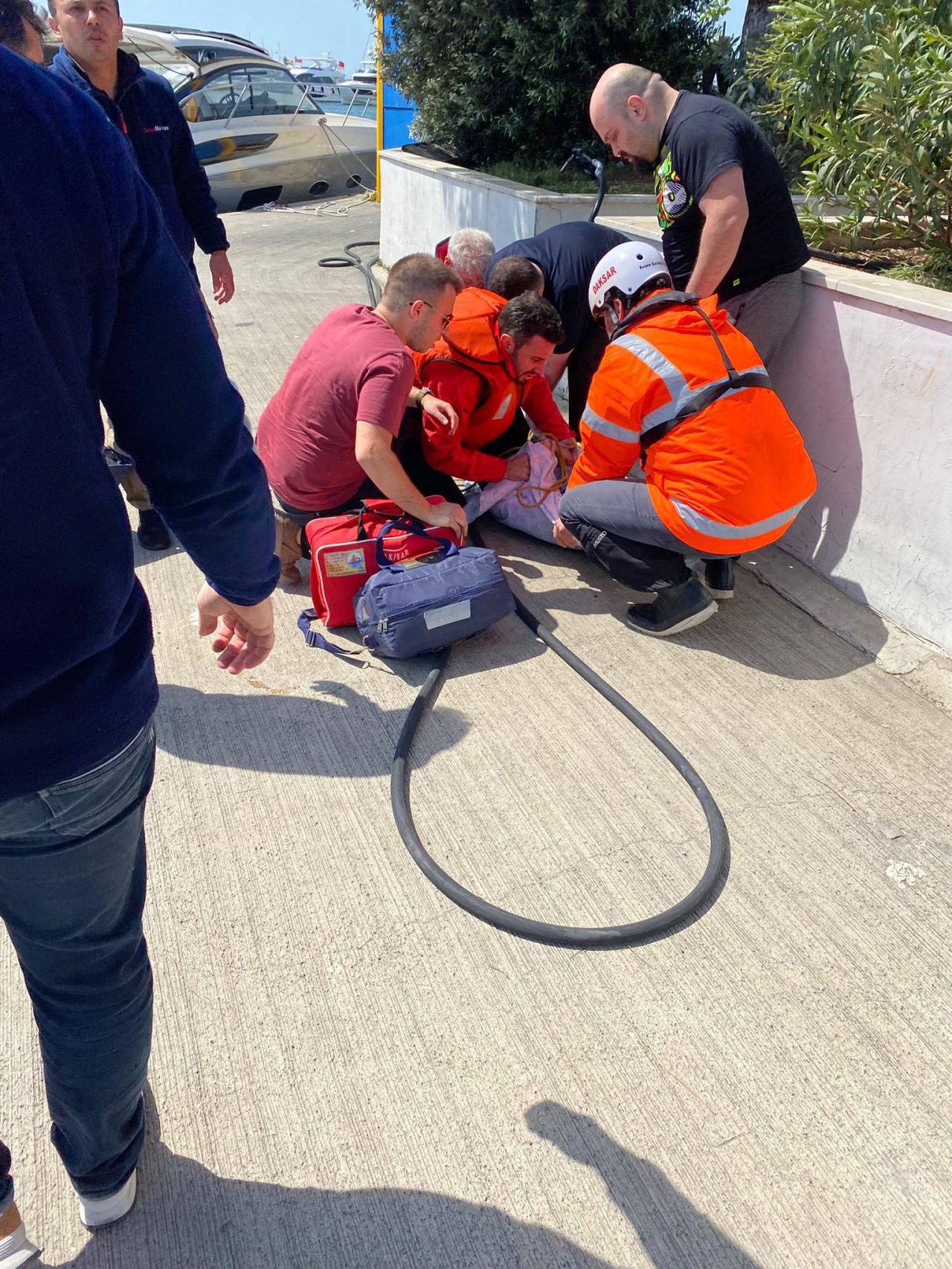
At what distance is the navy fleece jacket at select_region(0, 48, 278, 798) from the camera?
2.97ft

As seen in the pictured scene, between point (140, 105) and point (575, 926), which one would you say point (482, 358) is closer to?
point (140, 105)

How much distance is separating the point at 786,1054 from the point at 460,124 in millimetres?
7224

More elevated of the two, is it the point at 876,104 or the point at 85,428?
the point at 876,104

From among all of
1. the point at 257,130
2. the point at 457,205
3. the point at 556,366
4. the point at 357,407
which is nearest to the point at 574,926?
the point at 357,407

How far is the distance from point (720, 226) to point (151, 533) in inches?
99.2

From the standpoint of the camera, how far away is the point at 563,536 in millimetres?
3576

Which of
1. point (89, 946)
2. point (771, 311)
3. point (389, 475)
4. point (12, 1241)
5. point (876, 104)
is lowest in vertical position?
point (12, 1241)

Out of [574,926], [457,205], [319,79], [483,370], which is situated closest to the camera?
[574,926]

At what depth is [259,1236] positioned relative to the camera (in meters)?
1.57

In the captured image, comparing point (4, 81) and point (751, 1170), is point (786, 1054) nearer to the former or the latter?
point (751, 1170)

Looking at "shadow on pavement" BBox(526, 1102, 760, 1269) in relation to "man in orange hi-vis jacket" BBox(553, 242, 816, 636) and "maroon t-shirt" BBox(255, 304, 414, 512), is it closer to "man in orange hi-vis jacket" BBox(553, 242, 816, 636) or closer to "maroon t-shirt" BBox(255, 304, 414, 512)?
"man in orange hi-vis jacket" BBox(553, 242, 816, 636)

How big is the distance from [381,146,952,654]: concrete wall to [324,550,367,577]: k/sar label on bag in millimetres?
1792

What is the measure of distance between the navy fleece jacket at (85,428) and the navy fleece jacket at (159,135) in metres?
2.45

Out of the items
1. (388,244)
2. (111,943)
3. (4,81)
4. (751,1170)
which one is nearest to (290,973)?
(111,943)
